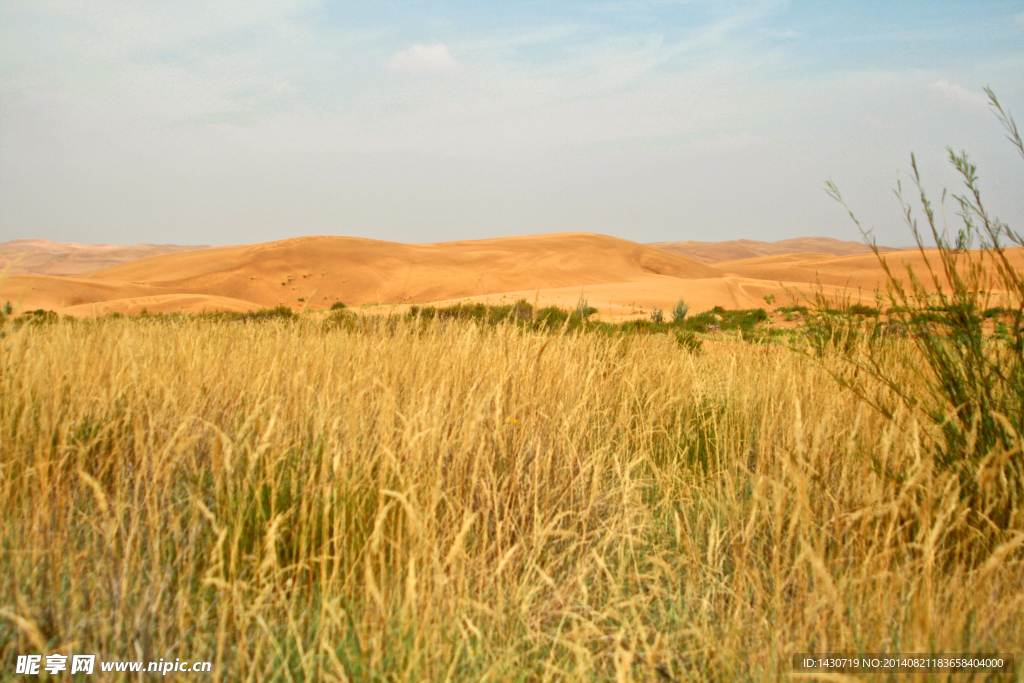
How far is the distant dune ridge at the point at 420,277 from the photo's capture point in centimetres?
2605

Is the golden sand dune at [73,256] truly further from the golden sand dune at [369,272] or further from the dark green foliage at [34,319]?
the dark green foliage at [34,319]

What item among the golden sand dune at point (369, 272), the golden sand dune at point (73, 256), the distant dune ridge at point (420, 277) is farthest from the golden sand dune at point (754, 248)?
the golden sand dune at point (73, 256)

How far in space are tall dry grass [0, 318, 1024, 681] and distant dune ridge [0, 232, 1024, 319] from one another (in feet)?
66.6

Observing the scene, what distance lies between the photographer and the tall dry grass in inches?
52.5

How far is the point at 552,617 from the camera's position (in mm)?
1642

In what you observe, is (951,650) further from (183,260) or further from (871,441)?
(183,260)

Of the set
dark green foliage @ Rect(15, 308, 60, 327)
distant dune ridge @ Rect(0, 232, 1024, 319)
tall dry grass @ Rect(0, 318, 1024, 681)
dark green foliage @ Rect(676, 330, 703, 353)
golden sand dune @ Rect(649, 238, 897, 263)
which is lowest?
tall dry grass @ Rect(0, 318, 1024, 681)

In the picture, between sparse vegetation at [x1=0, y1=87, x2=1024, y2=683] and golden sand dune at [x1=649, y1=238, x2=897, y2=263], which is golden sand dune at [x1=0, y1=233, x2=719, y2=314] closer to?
Result: sparse vegetation at [x1=0, y1=87, x2=1024, y2=683]

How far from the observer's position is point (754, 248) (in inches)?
5428

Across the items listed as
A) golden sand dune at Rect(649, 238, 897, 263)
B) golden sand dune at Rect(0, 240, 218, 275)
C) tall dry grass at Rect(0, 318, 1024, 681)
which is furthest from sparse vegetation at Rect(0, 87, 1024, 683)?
golden sand dune at Rect(649, 238, 897, 263)

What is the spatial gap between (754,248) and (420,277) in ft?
390

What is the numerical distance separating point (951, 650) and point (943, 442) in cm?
151

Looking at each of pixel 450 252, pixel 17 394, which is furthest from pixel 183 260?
pixel 17 394

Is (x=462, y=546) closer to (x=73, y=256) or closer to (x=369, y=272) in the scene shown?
(x=369, y=272)
